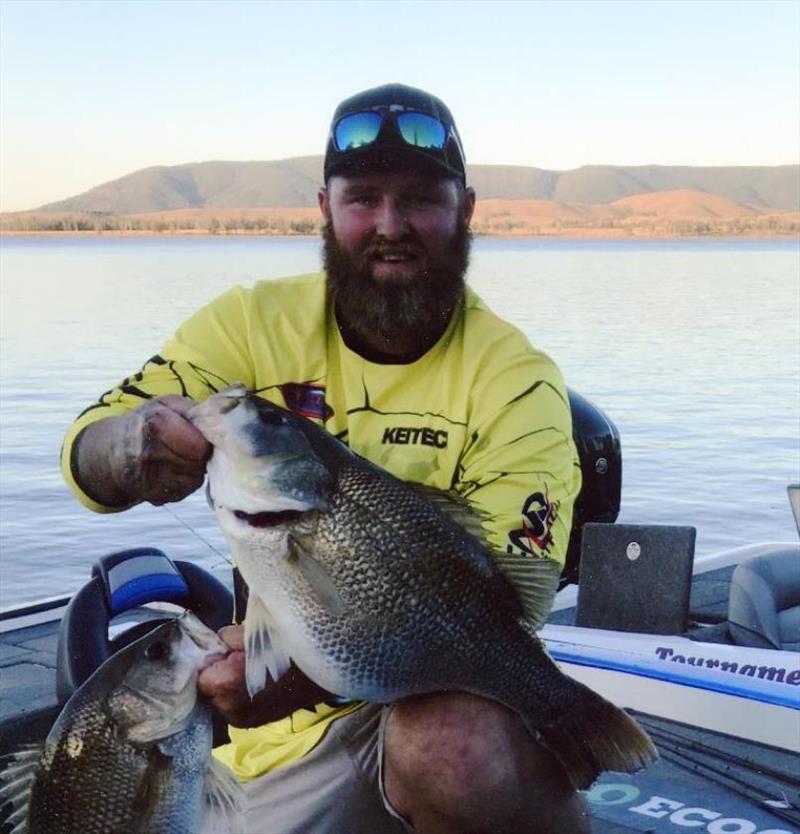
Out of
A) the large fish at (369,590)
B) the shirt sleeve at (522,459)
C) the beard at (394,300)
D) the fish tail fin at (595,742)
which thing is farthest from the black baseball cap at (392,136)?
the fish tail fin at (595,742)

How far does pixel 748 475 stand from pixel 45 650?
36.7ft

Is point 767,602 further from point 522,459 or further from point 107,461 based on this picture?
point 107,461

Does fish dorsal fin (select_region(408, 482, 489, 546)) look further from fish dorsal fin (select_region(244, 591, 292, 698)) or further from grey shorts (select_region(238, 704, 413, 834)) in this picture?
grey shorts (select_region(238, 704, 413, 834))

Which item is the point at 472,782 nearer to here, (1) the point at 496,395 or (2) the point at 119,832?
(2) the point at 119,832

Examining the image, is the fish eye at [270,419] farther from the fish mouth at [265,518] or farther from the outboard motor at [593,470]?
the outboard motor at [593,470]

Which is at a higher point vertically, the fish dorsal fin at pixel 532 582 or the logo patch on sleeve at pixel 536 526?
the logo patch on sleeve at pixel 536 526

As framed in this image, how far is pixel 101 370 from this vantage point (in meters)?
23.2

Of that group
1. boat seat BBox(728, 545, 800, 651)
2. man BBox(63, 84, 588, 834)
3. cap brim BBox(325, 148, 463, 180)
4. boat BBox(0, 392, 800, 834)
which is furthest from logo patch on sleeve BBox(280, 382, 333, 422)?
boat seat BBox(728, 545, 800, 651)

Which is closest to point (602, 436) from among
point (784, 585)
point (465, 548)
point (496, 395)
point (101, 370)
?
point (784, 585)

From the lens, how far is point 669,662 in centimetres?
594

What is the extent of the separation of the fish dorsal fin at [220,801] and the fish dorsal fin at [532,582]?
0.80 metres

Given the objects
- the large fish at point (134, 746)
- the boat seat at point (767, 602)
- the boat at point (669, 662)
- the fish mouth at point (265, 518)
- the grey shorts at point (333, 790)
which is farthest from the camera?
the boat seat at point (767, 602)

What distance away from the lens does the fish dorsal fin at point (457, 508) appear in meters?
2.96

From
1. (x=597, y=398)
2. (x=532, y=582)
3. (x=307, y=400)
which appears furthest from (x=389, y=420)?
(x=597, y=398)
